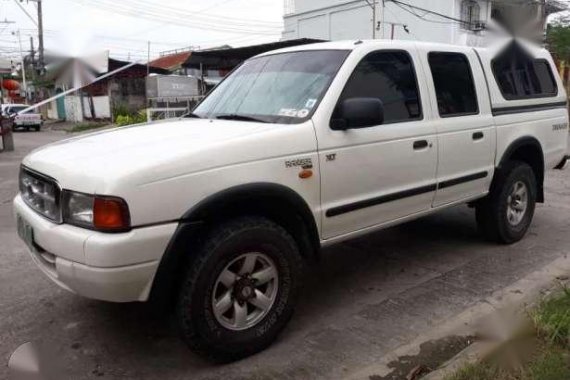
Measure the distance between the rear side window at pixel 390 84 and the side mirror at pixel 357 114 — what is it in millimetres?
235

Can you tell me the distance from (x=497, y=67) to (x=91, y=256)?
3883 millimetres

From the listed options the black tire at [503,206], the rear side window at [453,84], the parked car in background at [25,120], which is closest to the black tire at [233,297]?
the rear side window at [453,84]

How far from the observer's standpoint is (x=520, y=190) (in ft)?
16.7

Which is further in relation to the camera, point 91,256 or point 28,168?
point 28,168

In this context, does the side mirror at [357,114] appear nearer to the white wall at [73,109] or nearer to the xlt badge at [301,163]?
the xlt badge at [301,163]

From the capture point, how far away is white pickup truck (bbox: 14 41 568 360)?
8.55 ft

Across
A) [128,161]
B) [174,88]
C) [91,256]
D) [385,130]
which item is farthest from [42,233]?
[174,88]

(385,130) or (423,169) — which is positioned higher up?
(385,130)

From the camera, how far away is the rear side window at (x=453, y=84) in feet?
13.8

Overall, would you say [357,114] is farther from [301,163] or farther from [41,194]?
[41,194]

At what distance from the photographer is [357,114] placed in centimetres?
327

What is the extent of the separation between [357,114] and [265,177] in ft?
2.42

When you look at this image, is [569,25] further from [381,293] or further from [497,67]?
[381,293]

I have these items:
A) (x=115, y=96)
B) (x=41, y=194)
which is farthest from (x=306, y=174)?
(x=115, y=96)
